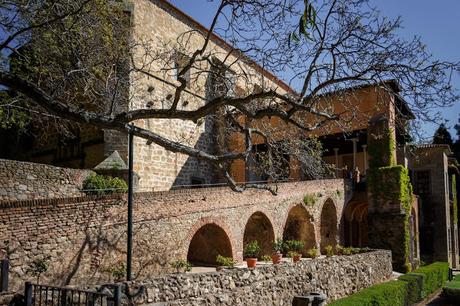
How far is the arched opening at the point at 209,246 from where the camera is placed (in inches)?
640

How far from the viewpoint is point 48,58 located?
10391 mm

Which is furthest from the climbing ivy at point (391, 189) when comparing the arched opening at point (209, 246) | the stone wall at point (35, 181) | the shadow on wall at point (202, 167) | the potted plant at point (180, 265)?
the stone wall at point (35, 181)

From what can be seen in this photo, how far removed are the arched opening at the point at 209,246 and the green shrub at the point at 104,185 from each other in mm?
3916

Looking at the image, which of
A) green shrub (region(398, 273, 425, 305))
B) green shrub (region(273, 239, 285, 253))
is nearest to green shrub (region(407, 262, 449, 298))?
green shrub (region(398, 273, 425, 305))

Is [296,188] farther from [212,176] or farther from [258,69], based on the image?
[258,69]

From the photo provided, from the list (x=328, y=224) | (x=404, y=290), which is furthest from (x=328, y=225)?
(x=404, y=290)

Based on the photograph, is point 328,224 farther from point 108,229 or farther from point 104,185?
point 108,229

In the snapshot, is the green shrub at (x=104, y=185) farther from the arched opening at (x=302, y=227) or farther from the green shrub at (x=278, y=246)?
the arched opening at (x=302, y=227)

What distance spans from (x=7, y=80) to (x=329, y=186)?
1912 centimetres

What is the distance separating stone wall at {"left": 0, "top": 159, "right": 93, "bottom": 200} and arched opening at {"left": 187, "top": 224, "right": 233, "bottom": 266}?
4727 mm

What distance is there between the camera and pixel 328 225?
23859 millimetres

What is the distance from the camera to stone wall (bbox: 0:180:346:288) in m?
9.85

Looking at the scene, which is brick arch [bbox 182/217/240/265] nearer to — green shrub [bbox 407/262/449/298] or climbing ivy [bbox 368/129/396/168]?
green shrub [bbox 407/262/449/298]

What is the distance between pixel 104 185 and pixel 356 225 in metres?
19.4
